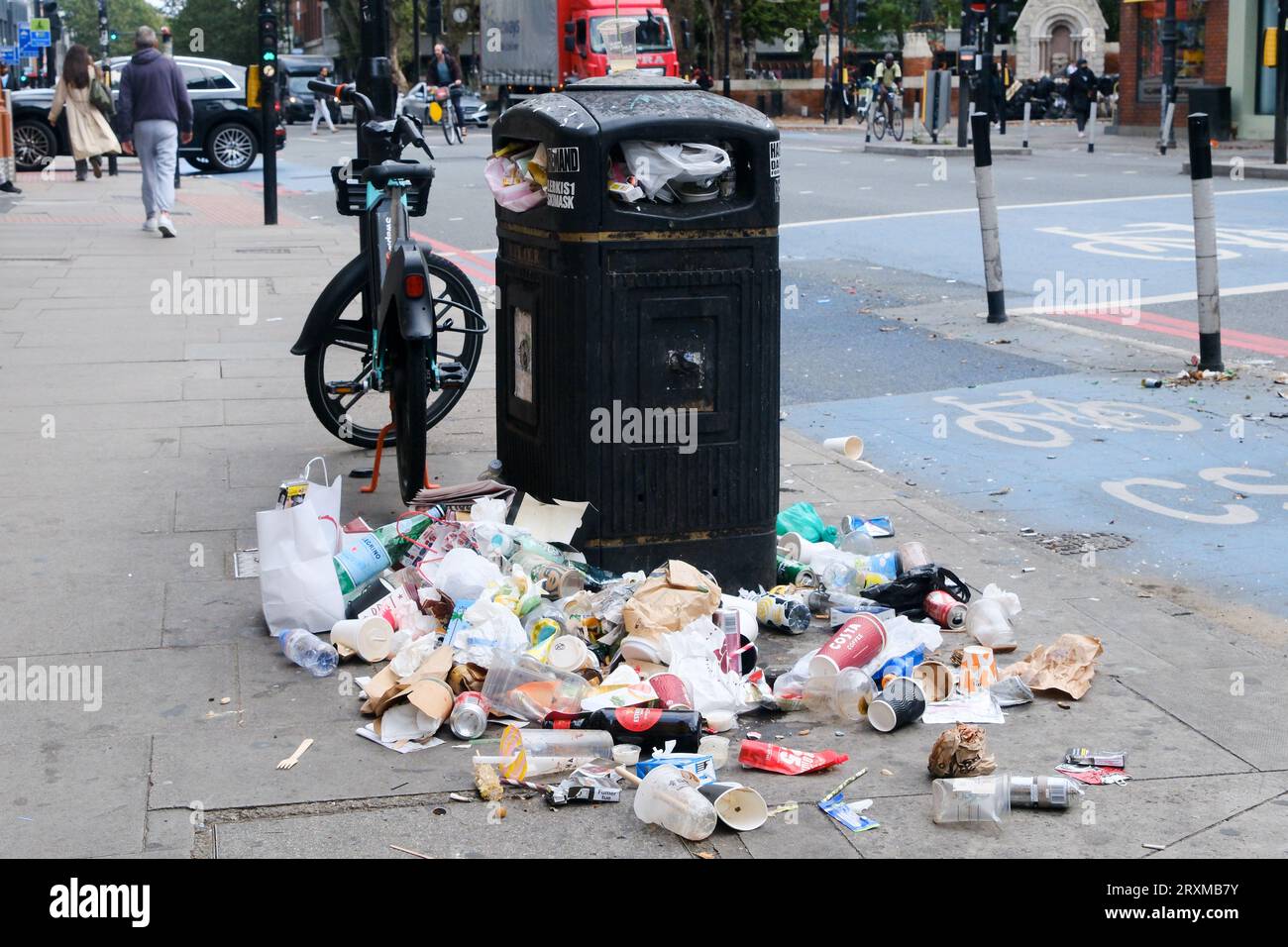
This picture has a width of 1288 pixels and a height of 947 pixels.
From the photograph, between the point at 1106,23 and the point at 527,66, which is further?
the point at 1106,23

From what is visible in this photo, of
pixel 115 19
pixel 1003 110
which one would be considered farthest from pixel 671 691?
pixel 115 19

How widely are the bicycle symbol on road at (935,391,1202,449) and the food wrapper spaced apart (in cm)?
389

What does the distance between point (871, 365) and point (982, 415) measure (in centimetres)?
147

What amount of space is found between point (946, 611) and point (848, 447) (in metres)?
2.15

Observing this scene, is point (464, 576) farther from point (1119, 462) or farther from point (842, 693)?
point (1119, 462)

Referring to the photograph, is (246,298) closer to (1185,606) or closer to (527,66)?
(1185,606)

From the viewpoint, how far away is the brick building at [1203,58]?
31328 millimetres

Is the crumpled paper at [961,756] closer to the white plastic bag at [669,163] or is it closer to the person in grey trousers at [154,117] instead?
the white plastic bag at [669,163]

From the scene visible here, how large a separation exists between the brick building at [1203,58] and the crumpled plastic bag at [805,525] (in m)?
27.4

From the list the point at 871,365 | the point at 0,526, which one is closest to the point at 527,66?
the point at 871,365

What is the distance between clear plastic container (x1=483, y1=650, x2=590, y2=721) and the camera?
4027mm

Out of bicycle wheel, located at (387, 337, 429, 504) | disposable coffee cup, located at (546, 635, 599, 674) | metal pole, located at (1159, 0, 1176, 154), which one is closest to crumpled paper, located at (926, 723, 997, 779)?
disposable coffee cup, located at (546, 635, 599, 674)

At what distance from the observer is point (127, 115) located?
1625cm
